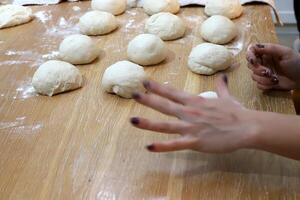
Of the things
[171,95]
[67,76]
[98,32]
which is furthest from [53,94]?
[171,95]

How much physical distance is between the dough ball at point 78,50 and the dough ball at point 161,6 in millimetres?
371

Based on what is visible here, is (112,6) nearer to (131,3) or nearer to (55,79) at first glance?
→ (131,3)

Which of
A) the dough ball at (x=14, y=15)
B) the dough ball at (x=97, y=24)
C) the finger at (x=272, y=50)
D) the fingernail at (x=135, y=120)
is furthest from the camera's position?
the dough ball at (x=14, y=15)

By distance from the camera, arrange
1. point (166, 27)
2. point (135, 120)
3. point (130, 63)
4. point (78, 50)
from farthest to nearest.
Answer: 1. point (166, 27)
2. point (78, 50)
3. point (130, 63)
4. point (135, 120)

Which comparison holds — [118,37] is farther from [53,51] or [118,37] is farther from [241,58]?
[241,58]

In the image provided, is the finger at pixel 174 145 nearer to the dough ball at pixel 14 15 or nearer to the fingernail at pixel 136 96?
the fingernail at pixel 136 96

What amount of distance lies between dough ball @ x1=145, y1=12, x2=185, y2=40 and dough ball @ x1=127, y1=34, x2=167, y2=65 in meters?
0.12

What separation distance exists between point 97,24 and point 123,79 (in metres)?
0.42

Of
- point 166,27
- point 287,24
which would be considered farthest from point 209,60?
point 287,24

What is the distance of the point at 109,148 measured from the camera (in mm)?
1023

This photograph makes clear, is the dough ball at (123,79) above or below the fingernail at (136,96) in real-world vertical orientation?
below

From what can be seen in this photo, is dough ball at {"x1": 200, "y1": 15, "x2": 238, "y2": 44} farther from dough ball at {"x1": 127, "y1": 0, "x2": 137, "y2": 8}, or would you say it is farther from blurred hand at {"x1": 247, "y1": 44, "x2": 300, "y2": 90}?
dough ball at {"x1": 127, "y1": 0, "x2": 137, "y2": 8}

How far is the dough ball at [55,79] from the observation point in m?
1.22

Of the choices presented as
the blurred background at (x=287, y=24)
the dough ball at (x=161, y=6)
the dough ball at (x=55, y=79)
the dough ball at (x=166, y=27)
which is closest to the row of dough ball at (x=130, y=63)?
the dough ball at (x=55, y=79)
